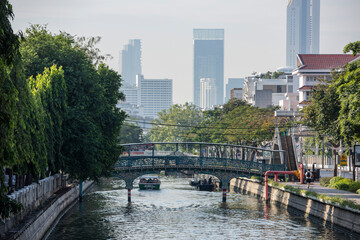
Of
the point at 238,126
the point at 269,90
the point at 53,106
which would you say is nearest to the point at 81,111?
the point at 53,106

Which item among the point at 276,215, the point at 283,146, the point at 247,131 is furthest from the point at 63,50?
the point at 247,131

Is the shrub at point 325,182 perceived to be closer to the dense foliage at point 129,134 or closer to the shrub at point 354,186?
the shrub at point 354,186

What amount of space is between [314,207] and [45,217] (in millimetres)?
20930

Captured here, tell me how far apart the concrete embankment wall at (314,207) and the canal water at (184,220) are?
0.64 metres

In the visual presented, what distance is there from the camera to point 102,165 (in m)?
55.7

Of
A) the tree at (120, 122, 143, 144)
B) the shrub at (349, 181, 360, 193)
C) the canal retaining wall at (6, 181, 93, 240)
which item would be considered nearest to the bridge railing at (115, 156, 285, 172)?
the canal retaining wall at (6, 181, 93, 240)

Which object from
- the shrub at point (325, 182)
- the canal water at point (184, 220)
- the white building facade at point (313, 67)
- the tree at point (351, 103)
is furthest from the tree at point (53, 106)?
the white building facade at point (313, 67)

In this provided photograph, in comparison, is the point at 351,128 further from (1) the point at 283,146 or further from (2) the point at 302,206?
(1) the point at 283,146

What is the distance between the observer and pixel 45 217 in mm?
42281

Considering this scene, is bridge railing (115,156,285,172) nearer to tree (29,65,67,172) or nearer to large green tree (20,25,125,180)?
large green tree (20,25,125,180)

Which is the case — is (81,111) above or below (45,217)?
above

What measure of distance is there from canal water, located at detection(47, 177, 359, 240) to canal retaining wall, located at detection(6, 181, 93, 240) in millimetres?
842

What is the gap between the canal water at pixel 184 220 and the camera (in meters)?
43.9

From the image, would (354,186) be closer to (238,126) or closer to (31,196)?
(31,196)
